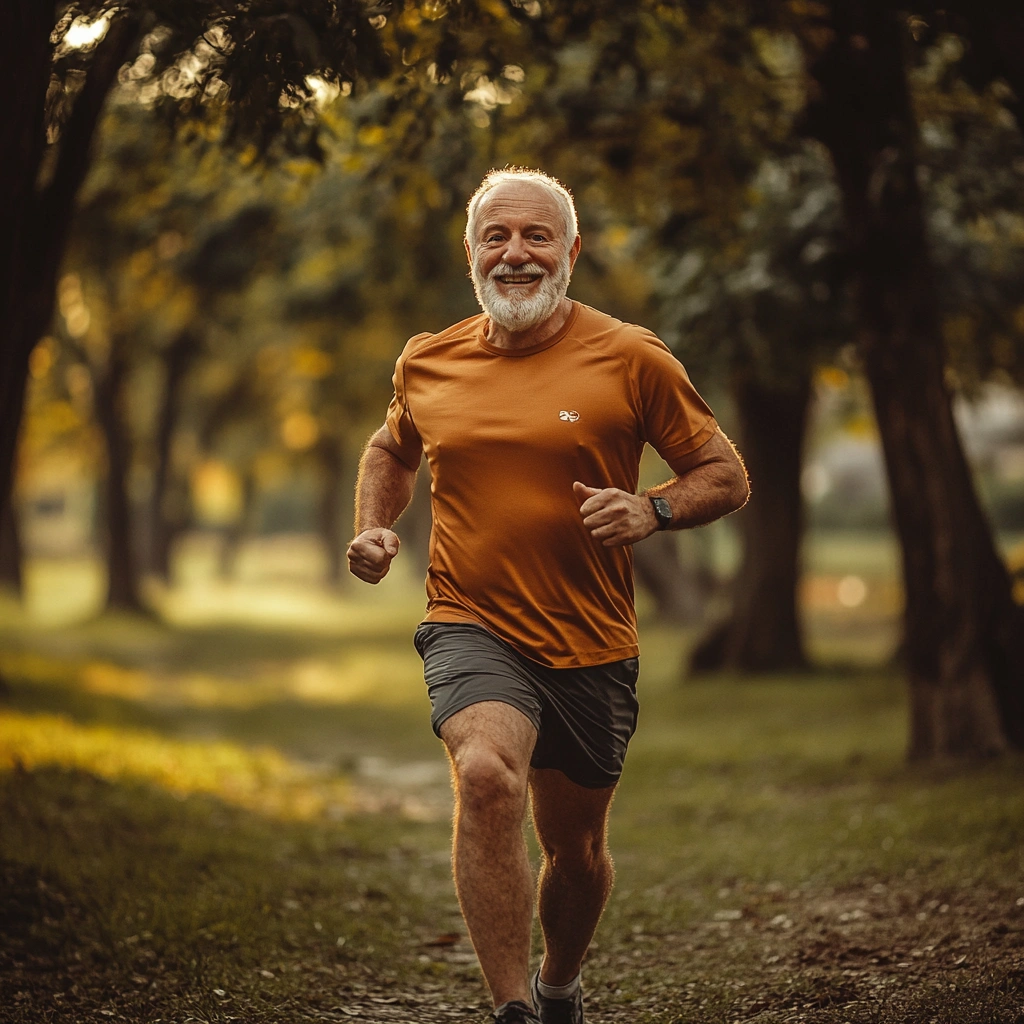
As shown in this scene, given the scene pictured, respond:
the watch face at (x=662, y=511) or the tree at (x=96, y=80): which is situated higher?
the tree at (x=96, y=80)

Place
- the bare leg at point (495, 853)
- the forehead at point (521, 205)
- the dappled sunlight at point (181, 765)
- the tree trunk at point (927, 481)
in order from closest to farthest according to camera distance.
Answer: the bare leg at point (495, 853), the forehead at point (521, 205), the tree trunk at point (927, 481), the dappled sunlight at point (181, 765)

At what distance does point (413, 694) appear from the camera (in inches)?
704

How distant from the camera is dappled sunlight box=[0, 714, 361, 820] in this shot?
9.20m

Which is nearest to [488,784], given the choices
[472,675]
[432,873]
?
[472,675]

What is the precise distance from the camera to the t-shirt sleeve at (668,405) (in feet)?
13.9

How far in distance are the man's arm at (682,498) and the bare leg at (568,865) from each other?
2.64 feet

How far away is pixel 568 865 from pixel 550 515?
111 cm

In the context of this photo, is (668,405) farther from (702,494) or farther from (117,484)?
(117,484)

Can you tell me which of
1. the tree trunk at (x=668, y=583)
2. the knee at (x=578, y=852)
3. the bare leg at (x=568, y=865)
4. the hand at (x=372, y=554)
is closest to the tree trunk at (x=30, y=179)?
the hand at (x=372, y=554)

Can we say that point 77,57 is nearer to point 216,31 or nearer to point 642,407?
point 216,31

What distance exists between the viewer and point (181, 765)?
1020 cm

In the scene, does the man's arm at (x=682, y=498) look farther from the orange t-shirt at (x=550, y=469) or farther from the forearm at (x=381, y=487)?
the forearm at (x=381, y=487)

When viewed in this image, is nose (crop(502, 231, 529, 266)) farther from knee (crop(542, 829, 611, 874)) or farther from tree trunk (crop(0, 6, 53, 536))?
tree trunk (crop(0, 6, 53, 536))

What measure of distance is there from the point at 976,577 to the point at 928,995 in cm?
468
